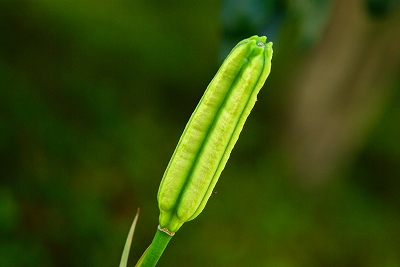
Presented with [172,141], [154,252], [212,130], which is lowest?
[154,252]

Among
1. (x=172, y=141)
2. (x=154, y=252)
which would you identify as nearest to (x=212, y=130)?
(x=154, y=252)

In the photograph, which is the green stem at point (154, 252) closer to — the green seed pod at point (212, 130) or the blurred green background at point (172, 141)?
the green seed pod at point (212, 130)

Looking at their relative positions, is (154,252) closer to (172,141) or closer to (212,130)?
(212,130)

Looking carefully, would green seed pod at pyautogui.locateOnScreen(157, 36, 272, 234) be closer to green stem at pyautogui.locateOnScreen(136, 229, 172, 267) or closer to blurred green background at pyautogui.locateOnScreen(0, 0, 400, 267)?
green stem at pyautogui.locateOnScreen(136, 229, 172, 267)

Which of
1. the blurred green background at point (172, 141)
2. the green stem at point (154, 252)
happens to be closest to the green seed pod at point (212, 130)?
the green stem at point (154, 252)

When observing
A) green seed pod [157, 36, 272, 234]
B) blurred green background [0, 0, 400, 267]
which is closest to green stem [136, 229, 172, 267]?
green seed pod [157, 36, 272, 234]

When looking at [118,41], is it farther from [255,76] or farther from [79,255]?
[255,76]

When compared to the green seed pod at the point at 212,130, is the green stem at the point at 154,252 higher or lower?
lower
